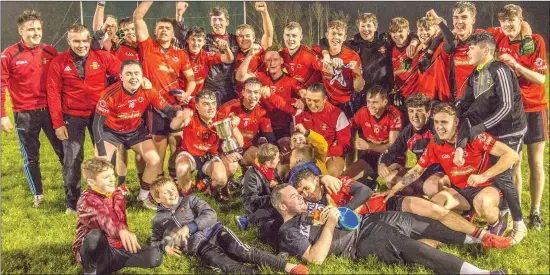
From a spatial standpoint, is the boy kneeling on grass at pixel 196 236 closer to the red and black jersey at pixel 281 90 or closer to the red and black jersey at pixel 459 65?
the red and black jersey at pixel 281 90

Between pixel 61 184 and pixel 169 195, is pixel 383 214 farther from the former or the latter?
pixel 61 184

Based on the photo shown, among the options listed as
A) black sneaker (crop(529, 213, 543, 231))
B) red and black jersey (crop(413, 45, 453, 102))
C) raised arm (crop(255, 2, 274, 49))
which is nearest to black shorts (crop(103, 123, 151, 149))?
raised arm (crop(255, 2, 274, 49))

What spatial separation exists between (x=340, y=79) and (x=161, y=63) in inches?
84.6

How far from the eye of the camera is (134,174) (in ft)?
24.3

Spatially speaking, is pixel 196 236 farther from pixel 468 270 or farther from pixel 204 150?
pixel 468 270

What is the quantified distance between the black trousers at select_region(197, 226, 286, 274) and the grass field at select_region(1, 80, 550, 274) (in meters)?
0.09

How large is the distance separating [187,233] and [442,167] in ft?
8.65

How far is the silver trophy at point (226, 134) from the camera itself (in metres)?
6.05

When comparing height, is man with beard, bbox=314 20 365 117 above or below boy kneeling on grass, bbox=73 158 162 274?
above

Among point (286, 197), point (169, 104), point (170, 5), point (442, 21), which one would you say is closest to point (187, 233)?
point (286, 197)

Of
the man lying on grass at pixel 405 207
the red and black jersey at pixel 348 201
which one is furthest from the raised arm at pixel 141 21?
the red and black jersey at pixel 348 201

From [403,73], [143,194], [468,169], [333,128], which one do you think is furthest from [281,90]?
[468,169]

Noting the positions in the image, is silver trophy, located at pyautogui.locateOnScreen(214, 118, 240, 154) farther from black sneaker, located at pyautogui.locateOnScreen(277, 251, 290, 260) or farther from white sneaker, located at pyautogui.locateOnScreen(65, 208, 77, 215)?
black sneaker, located at pyautogui.locateOnScreen(277, 251, 290, 260)

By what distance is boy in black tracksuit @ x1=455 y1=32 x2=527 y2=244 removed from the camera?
5137mm
